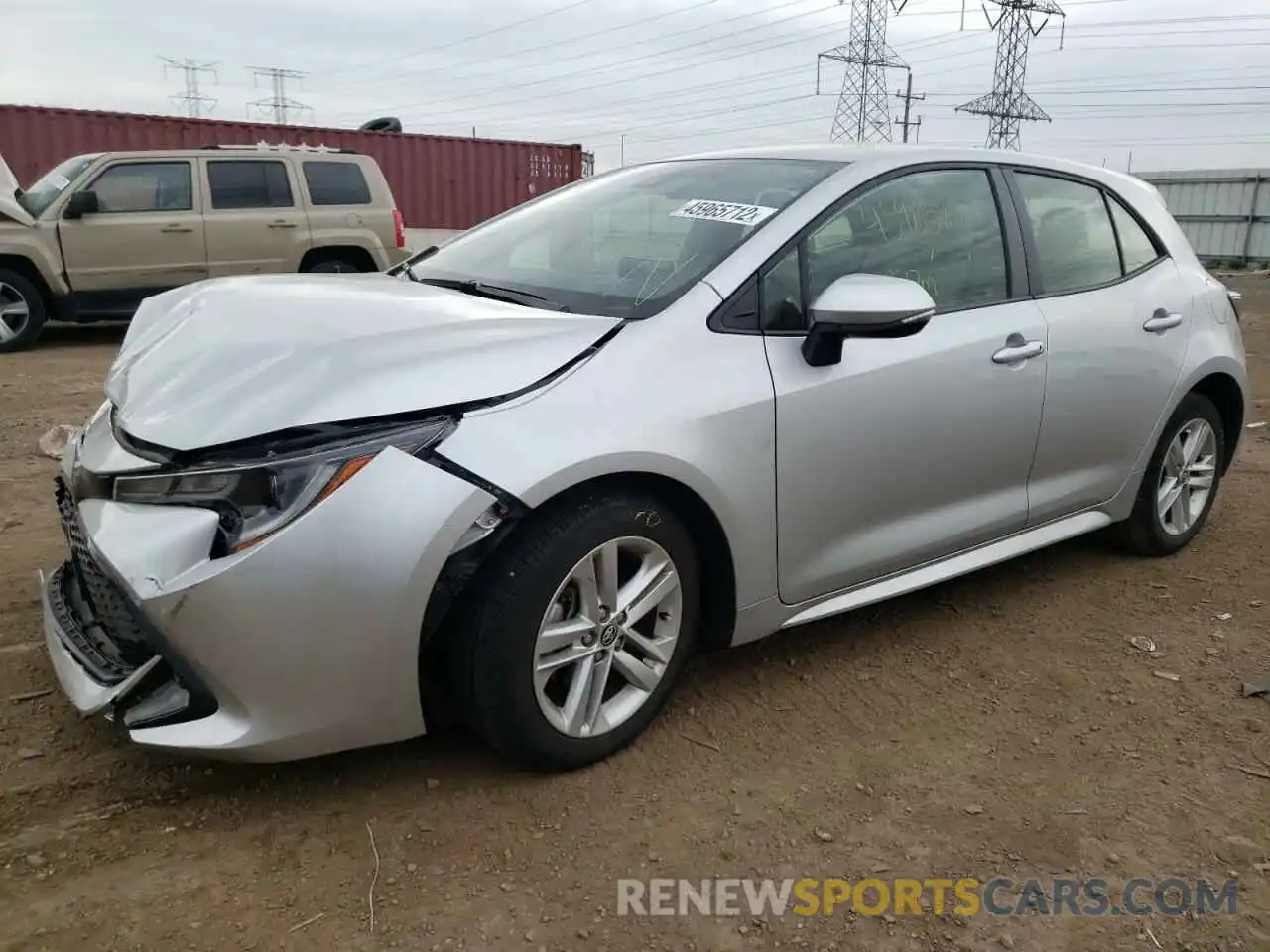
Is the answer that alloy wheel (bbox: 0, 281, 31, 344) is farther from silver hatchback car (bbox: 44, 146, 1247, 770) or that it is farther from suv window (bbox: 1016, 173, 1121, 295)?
suv window (bbox: 1016, 173, 1121, 295)

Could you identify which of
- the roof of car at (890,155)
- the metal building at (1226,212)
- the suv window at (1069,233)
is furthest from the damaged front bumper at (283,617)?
the metal building at (1226,212)

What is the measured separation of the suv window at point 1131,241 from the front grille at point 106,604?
11.5 ft

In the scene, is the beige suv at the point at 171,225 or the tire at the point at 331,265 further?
the tire at the point at 331,265

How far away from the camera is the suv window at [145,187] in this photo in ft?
30.7

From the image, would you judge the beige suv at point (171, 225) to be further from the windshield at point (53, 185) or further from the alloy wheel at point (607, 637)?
the alloy wheel at point (607, 637)

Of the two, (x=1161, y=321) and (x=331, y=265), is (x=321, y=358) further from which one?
(x=331, y=265)

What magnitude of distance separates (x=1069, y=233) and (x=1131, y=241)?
1.44ft

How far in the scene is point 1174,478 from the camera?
4176 mm

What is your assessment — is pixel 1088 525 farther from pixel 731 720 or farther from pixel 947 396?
pixel 731 720

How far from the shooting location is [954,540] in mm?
3305

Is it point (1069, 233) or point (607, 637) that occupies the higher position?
point (1069, 233)

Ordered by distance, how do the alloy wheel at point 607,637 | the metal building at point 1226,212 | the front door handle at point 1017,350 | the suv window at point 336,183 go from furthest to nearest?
the metal building at point 1226,212, the suv window at point 336,183, the front door handle at point 1017,350, the alloy wheel at point 607,637

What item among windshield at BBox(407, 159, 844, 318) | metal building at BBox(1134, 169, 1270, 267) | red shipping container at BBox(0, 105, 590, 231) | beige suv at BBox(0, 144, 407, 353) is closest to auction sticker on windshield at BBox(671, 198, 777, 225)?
windshield at BBox(407, 159, 844, 318)

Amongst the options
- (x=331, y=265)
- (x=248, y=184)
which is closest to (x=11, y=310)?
(x=248, y=184)
